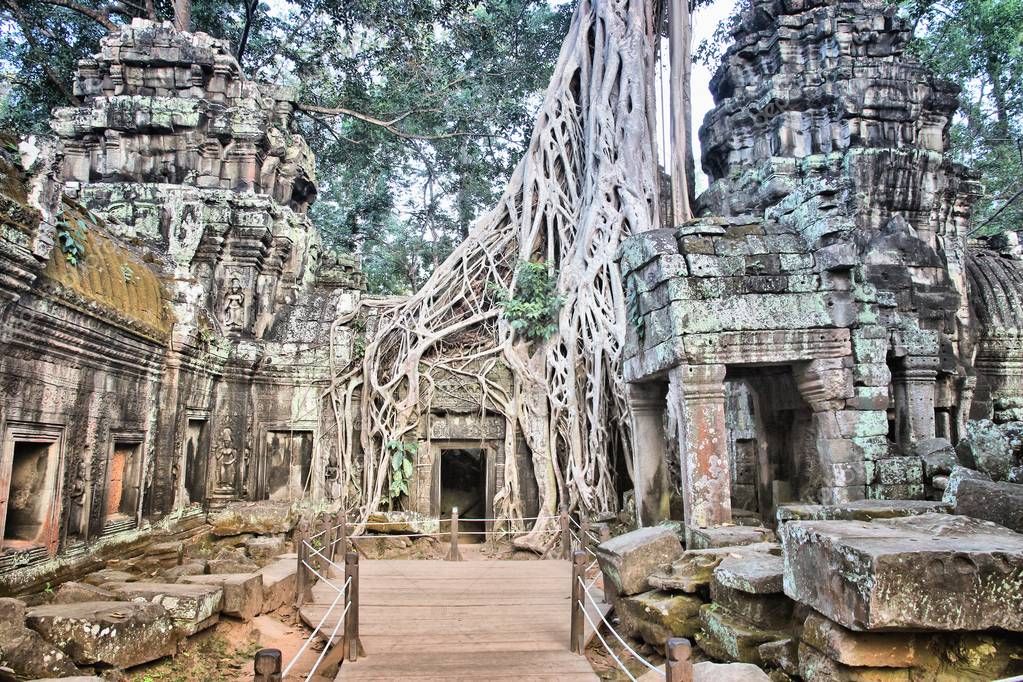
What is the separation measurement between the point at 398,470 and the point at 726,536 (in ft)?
17.5

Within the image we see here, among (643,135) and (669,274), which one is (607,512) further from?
(643,135)

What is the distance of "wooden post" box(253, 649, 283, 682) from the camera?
2.47 metres

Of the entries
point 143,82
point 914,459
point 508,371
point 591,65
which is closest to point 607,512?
point 508,371

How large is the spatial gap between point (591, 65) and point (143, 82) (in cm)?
644

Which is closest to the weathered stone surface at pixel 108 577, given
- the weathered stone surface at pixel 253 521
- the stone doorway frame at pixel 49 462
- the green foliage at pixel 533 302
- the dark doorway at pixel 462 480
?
the stone doorway frame at pixel 49 462

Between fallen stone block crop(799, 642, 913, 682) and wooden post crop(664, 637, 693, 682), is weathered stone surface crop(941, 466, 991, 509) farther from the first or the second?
wooden post crop(664, 637, 693, 682)

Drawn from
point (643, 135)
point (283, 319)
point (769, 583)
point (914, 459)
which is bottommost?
point (769, 583)

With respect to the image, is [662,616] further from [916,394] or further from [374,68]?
[374,68]

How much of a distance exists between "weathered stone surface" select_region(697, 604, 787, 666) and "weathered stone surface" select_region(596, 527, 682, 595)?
25.6 inches

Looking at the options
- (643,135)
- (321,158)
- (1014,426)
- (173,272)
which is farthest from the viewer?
(321,158)

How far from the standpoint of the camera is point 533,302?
9555mm

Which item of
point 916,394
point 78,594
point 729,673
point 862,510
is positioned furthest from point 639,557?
point 916,394

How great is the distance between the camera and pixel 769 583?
3.31m

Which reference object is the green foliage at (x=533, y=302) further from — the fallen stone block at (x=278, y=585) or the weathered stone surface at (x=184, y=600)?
the weathered stone surface at (x=184, y=600)
